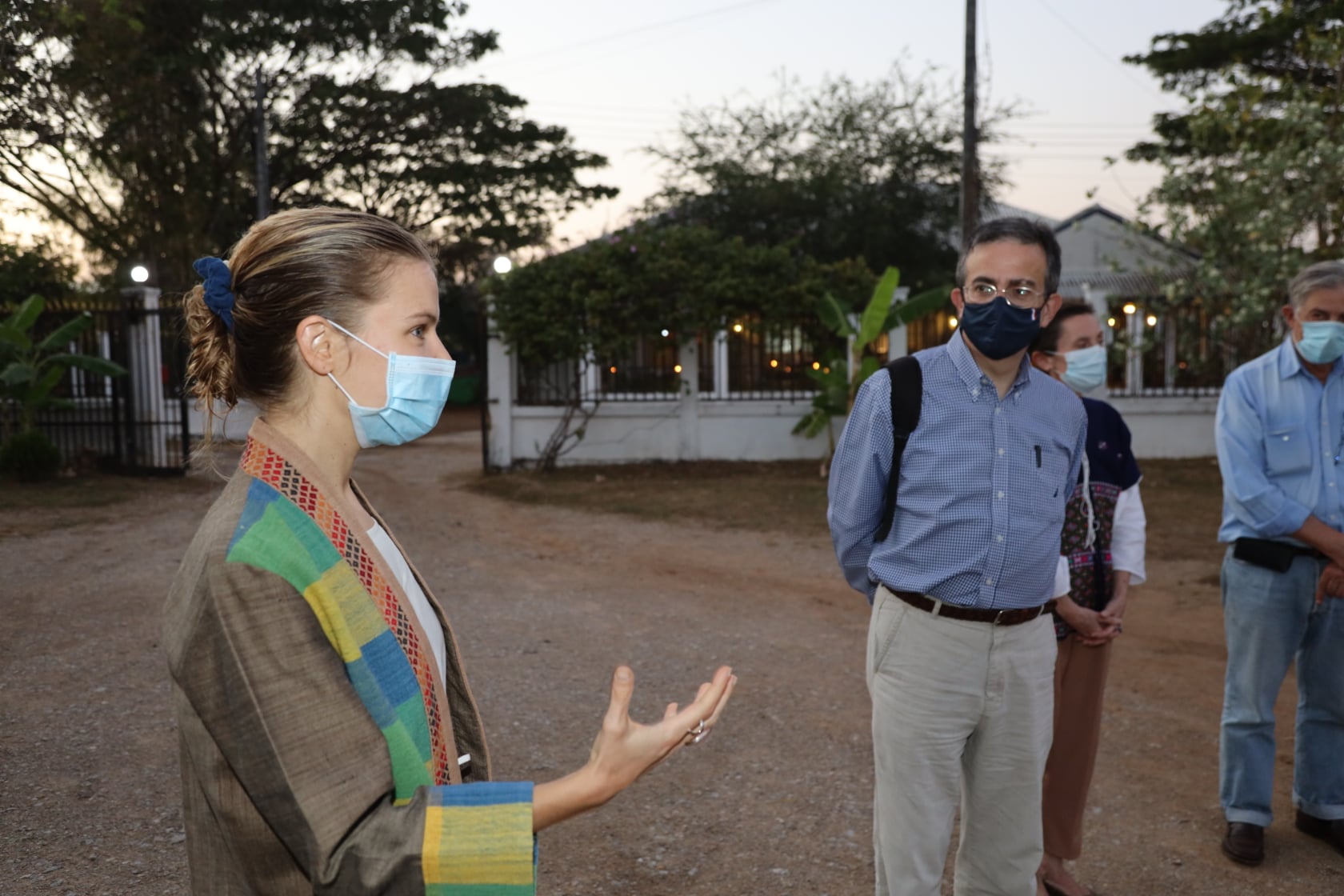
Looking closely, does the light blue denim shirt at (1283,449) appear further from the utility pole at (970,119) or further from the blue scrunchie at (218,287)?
the utility pole at (970,119)

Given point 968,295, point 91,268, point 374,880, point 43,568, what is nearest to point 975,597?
point 968,295

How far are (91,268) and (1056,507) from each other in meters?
27.7

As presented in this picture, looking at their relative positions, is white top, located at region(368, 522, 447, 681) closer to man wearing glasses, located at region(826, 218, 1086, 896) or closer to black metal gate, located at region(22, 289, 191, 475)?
man wearing glasses, located at region(826, 218, 1086, 896)

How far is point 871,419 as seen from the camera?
2879 mm

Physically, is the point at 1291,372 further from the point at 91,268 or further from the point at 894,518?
the point at 91,268

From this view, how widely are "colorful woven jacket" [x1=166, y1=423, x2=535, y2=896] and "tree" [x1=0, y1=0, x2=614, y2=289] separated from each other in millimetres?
20952

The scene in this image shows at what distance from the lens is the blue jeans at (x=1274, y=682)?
3930 millimetres

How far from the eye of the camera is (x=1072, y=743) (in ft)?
12.1

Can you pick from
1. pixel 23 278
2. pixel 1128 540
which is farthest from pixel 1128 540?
pixel 23 278

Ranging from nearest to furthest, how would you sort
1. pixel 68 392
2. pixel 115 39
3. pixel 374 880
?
1. pixel 374 880
2. pixel 68 392
3. pixel 115 39

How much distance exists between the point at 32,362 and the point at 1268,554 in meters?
14.5

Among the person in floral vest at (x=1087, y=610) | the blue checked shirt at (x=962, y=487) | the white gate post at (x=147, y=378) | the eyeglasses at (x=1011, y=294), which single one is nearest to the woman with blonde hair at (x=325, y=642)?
the blue checked shirt at (x=962, y=487)

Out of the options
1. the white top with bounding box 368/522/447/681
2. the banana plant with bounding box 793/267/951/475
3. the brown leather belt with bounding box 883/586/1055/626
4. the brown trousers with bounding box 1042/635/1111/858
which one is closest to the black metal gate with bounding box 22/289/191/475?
the banana plant with bounding box 793/267/951/475

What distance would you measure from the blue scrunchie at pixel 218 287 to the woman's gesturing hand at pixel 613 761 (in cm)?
80
